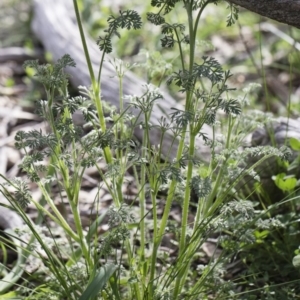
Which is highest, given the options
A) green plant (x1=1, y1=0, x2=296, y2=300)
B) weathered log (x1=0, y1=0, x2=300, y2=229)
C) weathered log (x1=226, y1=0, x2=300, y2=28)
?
weathered log (x1=0, y1=0, x2=300, y2=229)

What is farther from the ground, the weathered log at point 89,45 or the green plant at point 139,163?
the weathered log at point 89,45

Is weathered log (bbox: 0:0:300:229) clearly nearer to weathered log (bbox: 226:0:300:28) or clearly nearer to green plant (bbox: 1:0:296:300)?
weathered log (bbox: 226:0:300:28)

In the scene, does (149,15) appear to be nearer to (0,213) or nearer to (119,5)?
(0,213)

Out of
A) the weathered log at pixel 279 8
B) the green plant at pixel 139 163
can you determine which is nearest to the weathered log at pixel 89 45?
the weathered log at pixel 279 8

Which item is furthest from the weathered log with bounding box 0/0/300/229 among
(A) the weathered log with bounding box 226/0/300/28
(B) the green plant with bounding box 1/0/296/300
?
(B) the green plant with bounding box 1/0/296/300

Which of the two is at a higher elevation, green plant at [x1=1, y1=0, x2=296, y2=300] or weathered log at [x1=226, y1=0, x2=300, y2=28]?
weathered log at [x1=226, y1=0, x2=300, y2=28]

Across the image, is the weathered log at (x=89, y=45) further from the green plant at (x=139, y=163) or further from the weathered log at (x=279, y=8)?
the green plant at (x=139, y=163)

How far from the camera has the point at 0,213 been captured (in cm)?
273

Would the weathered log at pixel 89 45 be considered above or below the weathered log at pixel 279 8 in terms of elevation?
above

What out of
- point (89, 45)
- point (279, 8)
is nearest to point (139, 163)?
point (279, 8)

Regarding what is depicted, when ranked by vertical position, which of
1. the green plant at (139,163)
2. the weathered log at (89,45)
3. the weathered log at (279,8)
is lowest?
the green plant at (139,163)

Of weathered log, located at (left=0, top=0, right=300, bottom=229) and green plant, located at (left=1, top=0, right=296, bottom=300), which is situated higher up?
weathered log, located at (left=0, top=0, right=300, bottom=229)

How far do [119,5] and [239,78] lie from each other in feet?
4.27

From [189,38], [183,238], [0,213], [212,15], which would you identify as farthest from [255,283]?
[212,15]
